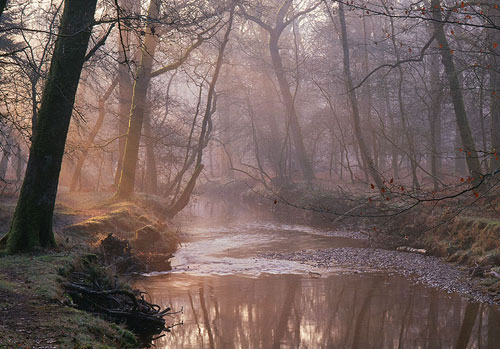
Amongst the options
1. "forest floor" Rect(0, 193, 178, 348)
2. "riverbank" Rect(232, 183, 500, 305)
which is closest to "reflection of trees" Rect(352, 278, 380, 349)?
"riverbank" Rect(232, 183, 500, 305)

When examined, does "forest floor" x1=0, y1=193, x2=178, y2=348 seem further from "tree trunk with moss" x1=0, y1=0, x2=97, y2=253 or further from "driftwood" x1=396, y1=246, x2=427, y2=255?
"driftwood" x1=396, y1=246, x2=427, y2=255

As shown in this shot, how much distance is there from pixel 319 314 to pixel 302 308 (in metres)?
0.49

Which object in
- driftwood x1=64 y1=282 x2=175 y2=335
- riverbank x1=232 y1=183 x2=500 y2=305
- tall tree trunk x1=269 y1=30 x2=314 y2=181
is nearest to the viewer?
driftwood x1=64 y1=282 x2=175 y2=335

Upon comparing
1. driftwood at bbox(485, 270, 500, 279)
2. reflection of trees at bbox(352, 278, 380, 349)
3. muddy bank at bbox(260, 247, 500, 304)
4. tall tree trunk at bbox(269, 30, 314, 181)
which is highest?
tall tree trunk at bbox(269, 30, 314, 181)

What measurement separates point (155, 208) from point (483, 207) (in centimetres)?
1337

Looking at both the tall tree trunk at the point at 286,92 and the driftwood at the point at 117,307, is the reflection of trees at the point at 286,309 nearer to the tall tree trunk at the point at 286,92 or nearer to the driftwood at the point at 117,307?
the driftwood at the point at 117,307

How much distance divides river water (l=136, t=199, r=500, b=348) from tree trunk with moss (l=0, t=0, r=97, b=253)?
9.30 feet

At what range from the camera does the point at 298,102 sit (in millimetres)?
41531

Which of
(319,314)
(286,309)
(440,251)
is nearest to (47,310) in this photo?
(286,309)

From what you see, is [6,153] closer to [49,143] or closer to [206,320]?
[49,143]

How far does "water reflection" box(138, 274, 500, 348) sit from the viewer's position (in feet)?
26.0

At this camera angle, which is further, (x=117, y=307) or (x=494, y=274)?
(x=494, y=274)

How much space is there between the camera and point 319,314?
9.39 m

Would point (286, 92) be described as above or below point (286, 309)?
above
